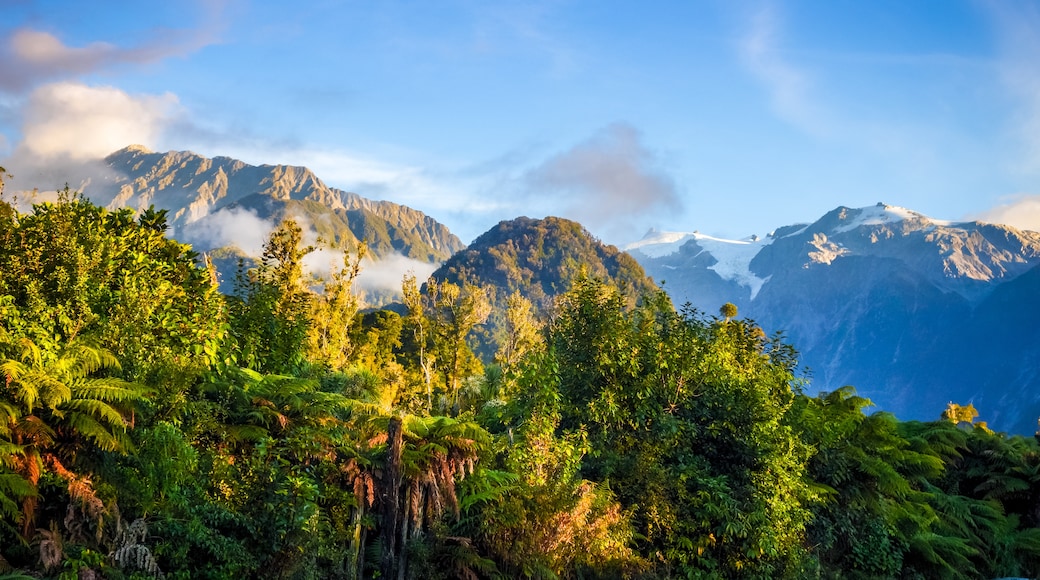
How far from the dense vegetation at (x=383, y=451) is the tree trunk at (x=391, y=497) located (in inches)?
1.5

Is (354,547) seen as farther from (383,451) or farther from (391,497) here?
(383,451)

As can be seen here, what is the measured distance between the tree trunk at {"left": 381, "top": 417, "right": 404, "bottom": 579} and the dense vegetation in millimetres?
37

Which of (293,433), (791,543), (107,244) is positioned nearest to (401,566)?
(293,433)

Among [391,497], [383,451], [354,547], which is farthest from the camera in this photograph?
[383,451]

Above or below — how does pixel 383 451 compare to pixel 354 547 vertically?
above

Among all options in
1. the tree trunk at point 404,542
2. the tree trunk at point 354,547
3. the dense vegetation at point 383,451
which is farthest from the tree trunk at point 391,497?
the tree trunk at point 354,547

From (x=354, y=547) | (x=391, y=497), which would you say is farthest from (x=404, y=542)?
(x=391, y=497)

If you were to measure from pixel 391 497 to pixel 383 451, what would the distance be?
1.12 m

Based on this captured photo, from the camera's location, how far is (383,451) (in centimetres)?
1227

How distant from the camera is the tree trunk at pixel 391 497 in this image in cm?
1120

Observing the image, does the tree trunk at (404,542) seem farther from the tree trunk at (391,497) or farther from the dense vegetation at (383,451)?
the tree trunk at (391,497)

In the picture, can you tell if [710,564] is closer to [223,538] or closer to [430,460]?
[430,460]

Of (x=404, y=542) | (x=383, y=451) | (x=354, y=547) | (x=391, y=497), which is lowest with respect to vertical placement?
(x=354, y=547)

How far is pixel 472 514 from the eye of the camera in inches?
502
